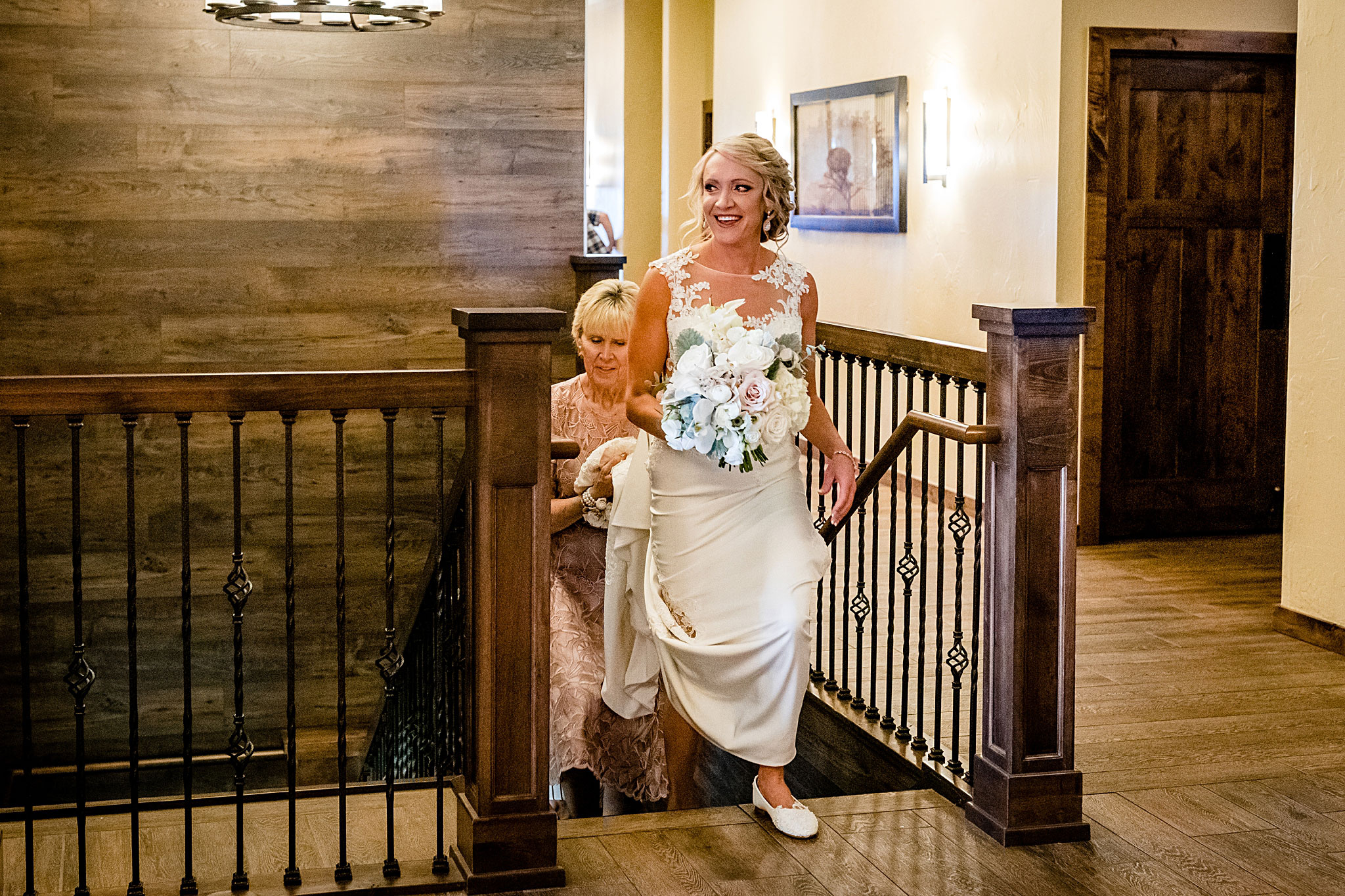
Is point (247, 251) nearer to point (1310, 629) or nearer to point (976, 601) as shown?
point (976, 601)

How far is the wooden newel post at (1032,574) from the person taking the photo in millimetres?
3412

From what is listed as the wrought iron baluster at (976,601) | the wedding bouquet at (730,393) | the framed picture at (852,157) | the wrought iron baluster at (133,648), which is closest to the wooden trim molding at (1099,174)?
the framed picture at (852,157)

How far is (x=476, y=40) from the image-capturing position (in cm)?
645

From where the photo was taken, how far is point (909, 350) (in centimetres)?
425

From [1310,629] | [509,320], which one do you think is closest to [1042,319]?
[509,320]

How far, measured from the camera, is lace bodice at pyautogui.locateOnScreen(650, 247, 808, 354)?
138 inches

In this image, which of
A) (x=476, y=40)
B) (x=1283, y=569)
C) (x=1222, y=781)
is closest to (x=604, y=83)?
(x=476, y=40)

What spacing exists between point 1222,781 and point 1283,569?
5.83 ft

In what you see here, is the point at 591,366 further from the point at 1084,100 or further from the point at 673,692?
the point at 1084,100

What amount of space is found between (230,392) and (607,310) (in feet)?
5.70

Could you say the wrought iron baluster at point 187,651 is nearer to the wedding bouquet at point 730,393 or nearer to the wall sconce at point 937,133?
the wedding bouquet at point 730,393

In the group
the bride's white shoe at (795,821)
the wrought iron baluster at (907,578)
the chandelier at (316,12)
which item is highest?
the chandelier at (316,12)

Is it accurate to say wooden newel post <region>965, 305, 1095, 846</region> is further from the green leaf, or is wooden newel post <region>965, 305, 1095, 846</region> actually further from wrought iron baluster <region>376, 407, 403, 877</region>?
wrought iron baluster <region>376, 407, 403, 877</region>

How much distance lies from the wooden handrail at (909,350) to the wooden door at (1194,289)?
2.68m
